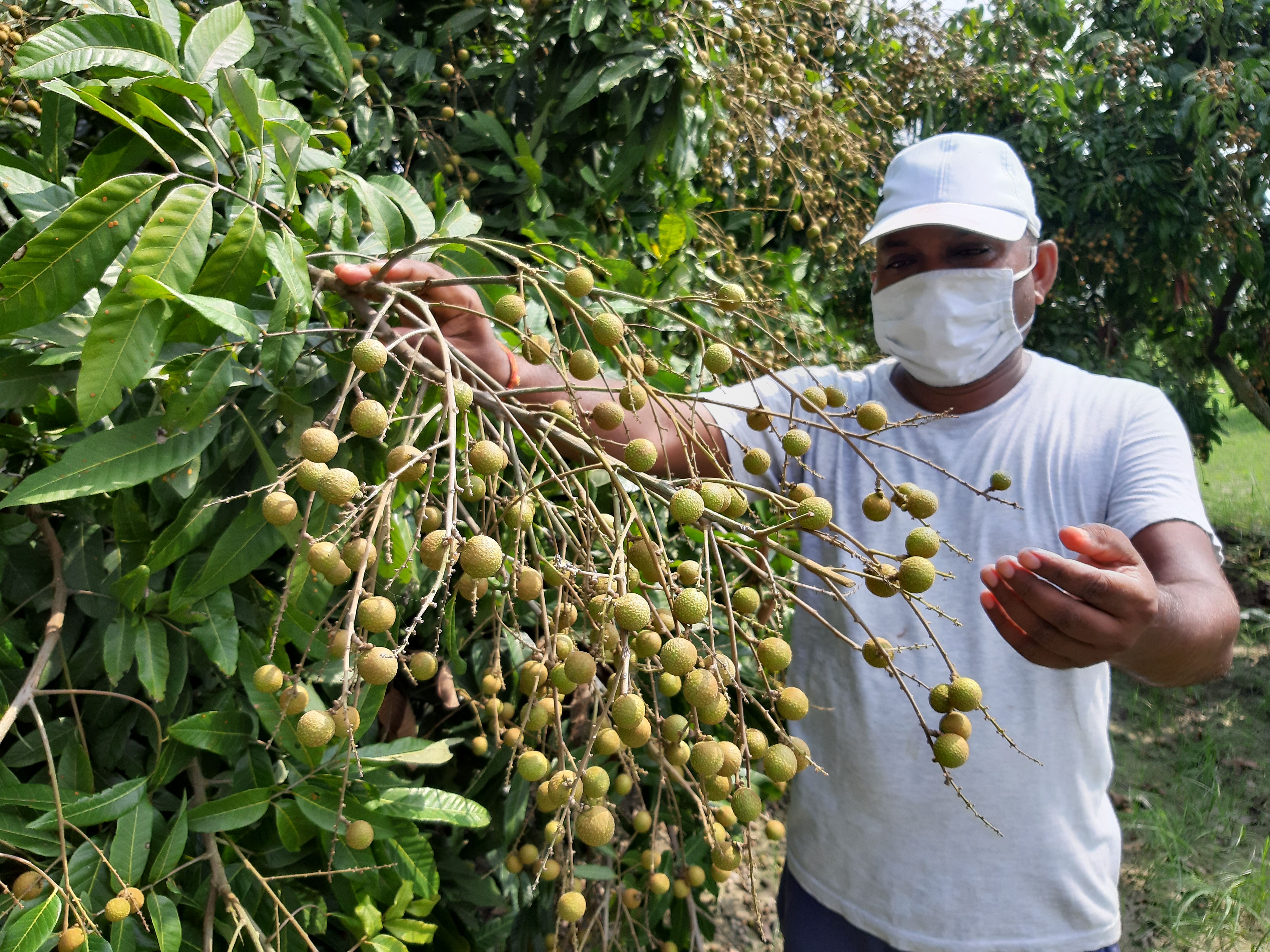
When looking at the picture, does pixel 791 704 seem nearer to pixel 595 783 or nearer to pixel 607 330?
pixel 595 783

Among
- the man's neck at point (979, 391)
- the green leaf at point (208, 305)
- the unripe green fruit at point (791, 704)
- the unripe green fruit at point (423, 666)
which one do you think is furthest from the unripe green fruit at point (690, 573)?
the man's neck at point (979, 391)

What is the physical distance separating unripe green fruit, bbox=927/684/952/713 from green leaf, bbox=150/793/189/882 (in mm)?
834

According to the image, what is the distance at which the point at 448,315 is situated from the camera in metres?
1.08

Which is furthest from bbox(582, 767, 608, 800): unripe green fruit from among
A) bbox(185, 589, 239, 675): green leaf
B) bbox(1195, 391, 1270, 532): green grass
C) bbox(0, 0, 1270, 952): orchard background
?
bbox(1195, 391, 1270, 532): green grass

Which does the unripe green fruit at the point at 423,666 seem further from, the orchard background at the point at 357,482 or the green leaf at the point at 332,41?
the green leaf at the point at 332,41

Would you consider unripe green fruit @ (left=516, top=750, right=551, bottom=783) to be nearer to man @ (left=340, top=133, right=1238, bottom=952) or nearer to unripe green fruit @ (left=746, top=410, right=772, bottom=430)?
unripe green fruit @ (left=746, top=410, right=772, bottom=430)

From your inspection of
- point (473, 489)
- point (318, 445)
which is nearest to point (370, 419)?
point (318, 445)

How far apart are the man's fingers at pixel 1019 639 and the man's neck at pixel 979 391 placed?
22.2 inches

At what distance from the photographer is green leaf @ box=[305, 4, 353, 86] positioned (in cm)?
135

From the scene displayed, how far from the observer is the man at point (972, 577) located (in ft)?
4.19

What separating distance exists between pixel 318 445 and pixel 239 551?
295mm

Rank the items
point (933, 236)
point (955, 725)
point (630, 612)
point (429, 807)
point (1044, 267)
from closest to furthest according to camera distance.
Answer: point (630, 612) < point (955, 725) < point (429, 807) < point (933, 236) < point (1044, 267)

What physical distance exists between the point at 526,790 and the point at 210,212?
1.01 meters

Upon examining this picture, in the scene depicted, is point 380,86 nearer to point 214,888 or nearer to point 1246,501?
point 214,888
